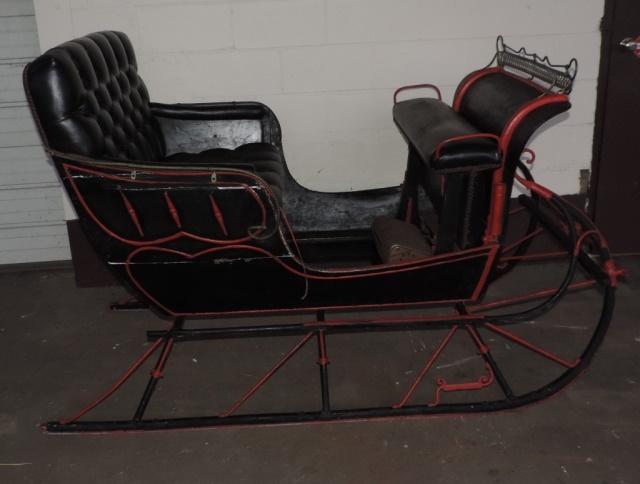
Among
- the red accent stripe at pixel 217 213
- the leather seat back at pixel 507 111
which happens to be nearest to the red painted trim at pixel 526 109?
the leather seat back at pixel 507 111

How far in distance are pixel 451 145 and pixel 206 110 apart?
4.18 ft

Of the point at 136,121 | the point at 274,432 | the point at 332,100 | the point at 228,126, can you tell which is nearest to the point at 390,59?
the point at 332,100

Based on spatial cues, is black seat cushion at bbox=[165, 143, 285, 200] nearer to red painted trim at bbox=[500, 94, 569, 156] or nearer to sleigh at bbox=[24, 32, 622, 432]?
sleigh at bbox=[24, 32, 622, 432]

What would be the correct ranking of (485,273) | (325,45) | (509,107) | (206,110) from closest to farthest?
(509,107), (485,273), (206,110), (325,45)

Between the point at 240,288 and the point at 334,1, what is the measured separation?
4.61 feet

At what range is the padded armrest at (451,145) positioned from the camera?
2.00 meters

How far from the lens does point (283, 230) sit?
7.26 ft

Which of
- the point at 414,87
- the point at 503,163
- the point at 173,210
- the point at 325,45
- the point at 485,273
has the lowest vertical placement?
the point at 485,273

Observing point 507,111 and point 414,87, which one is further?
point 414,87

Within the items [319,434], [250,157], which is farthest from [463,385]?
[250,157]

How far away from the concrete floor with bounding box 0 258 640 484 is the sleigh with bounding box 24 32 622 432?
0.06 meters

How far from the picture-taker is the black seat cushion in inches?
107

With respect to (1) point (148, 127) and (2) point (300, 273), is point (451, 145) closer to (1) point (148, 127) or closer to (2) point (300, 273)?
(2) point (300, 273)

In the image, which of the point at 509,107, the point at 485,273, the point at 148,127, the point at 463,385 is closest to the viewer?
the point at 509,107
